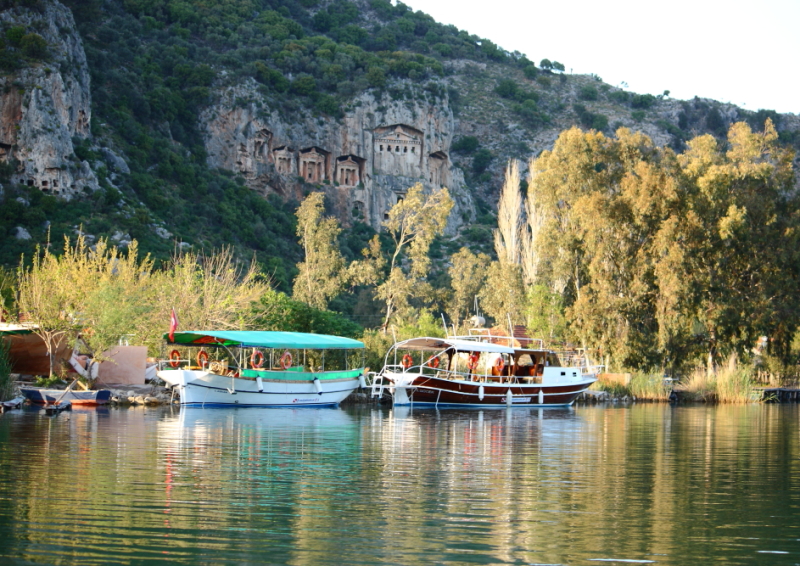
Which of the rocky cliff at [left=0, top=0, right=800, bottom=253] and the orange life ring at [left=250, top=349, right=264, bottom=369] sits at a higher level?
the rocky cliff at [left=0, top=0, right=800, bottom=253]

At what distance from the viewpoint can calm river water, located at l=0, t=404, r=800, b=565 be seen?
32.8 ft

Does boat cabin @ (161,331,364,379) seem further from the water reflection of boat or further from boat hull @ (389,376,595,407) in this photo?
boat hull @ (389,376,595,407)

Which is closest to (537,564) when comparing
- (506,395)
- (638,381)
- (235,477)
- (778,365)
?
(235,477)

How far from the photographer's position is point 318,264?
54.7 m

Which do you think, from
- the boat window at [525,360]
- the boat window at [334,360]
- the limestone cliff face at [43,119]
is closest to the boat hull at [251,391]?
the boat window at [334,360]

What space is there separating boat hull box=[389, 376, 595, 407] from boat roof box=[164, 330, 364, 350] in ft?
10.3

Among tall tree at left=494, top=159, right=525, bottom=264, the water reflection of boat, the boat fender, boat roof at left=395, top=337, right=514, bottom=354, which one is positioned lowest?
the water reflection of boat

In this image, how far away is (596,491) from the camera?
14.2 m

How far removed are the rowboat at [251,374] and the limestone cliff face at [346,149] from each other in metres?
60.0

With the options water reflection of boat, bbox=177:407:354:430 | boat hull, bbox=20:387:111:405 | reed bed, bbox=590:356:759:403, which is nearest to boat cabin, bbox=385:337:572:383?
water reflection of boat, bbox=177:407:354:430

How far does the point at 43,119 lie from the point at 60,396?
44.0 metres

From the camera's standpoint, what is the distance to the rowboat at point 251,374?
104 feet

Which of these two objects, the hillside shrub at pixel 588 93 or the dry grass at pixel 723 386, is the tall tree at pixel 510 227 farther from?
the hillside shrub at pixel 588 93

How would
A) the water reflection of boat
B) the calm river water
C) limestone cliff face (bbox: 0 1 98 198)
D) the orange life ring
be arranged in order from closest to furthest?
the calm river water, the water reflection of boat, the orange life ring, limestone cliff face (bbox: 0 1 98 198)
